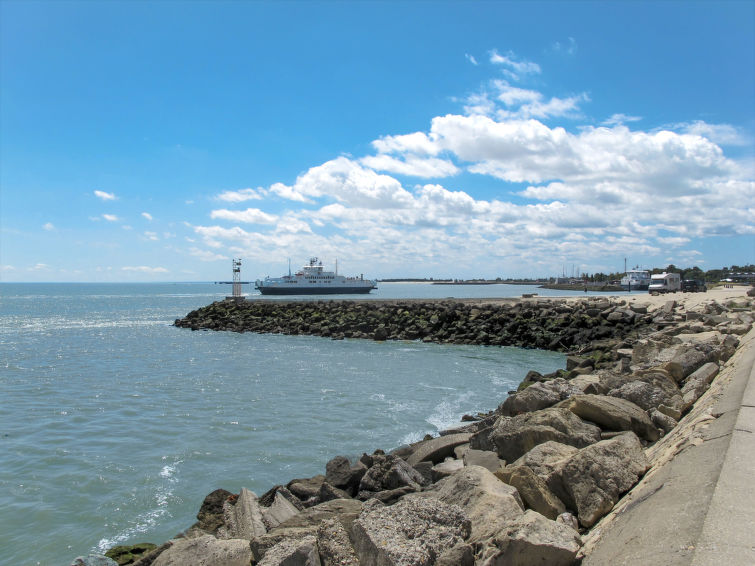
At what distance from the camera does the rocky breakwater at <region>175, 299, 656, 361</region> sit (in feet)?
79.3

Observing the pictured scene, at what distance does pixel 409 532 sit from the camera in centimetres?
322

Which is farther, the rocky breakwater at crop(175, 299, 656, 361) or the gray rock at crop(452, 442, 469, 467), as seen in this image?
the rocky breakwater at crop(175, 299, 656, 361)

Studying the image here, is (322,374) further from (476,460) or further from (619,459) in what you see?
(619,459)

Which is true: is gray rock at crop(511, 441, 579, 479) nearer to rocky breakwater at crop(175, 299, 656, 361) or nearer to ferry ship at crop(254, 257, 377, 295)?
rocky breakwater at crop(175, 299, 656, 361)

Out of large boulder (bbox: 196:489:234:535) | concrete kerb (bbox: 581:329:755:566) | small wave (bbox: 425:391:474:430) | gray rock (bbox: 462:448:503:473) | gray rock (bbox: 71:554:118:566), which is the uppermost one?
concrete kerb (bbox: 581:329:755:566)

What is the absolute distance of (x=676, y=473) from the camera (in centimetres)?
324

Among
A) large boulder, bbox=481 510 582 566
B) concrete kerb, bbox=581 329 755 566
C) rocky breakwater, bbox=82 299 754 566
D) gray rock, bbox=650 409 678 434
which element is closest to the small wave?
rocky breakwater, bbox=82 299 754 566

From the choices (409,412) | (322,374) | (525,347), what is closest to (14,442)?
(409,412)

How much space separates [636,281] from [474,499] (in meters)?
93.2

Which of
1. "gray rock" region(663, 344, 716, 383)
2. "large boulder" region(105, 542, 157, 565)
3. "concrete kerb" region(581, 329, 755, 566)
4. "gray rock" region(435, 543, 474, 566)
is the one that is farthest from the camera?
"gray rock" region(663, 344, 716, 383)

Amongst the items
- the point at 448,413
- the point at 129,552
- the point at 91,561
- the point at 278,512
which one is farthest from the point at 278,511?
the point at 448,413

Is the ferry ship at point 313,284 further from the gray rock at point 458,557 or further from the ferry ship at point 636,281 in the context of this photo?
the gray rock at point 458,557

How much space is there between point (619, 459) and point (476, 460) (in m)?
1.59

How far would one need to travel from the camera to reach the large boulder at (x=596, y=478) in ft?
11.9
